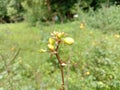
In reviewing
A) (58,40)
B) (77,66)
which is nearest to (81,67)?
(77,66)

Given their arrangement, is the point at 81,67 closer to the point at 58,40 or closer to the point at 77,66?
the point at 77,66

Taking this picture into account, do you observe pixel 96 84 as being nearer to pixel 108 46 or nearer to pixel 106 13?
pixel 108 46

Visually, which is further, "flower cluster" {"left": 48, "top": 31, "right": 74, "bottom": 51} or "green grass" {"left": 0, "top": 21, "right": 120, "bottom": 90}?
"green grass" {"left": 0, "top": 21, "right": 120, "bottom": 90}

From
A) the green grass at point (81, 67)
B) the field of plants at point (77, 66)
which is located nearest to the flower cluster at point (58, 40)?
the field of plants at point (77, 66)

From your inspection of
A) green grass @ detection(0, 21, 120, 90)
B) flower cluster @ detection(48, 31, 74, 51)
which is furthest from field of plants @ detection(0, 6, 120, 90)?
flower cluster @ detection(48, 31, 74, 51)

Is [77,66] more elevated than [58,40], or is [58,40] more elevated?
[58,40]

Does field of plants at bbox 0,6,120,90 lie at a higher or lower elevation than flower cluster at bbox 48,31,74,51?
lower

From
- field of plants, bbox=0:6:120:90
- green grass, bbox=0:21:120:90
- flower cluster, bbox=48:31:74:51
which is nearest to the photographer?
flower cluster, bbox=48:31:74:51

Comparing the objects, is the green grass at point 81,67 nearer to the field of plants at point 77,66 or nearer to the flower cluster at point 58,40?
the field of plants at point 77,66

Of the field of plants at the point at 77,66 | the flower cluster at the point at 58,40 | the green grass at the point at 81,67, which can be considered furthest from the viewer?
the green grass at the point at 81,67

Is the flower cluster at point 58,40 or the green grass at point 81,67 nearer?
the flower cluster at point 58,40

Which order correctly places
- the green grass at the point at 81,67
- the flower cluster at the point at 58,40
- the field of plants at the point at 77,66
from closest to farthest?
the flower cluster at the point at 58,40, the field of plants at the point at 77,66, the green grass at the point at 81,67

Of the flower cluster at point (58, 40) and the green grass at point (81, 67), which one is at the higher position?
the flower cluster at point (58, 40)

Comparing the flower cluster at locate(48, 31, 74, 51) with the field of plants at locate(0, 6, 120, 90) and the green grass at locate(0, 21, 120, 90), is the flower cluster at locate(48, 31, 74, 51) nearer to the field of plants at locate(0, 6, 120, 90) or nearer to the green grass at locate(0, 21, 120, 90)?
the field of plants at locate(0, 6, 120, 90)
